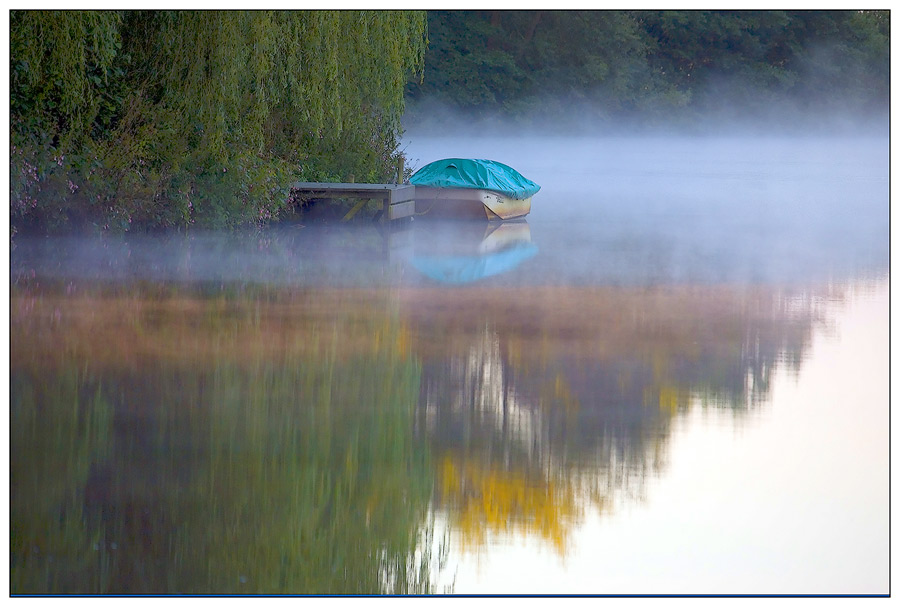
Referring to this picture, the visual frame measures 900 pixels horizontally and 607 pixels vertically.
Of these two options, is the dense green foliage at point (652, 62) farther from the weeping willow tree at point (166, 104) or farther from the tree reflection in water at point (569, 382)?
the tree reflection in water at point (569, 382)

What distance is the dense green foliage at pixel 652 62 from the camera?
39969 mm

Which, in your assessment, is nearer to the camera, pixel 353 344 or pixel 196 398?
pixel 196 398

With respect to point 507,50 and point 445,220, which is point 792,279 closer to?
point 445,220

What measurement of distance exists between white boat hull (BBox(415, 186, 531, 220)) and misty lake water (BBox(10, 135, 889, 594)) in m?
7.59

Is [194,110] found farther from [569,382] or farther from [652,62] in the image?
[652,62]

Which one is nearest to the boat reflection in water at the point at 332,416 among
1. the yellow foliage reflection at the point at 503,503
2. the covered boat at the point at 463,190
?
the yellow foliage reflection at the point at 503,503

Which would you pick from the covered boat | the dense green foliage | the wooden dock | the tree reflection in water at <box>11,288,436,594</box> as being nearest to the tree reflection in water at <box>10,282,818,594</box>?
the tree reflection in water at <box>11,288,436,594</box>

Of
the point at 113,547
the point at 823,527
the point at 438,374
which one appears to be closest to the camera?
the point at 113,547

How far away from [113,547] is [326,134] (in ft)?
44.8

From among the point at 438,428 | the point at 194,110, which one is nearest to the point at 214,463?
the point at 438,428

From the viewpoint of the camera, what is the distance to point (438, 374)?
657cm

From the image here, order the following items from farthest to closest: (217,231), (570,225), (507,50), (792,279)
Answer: (507,50) < (570,225) < (217,231) < (792,279)

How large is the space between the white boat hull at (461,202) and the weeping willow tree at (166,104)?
4225 mm

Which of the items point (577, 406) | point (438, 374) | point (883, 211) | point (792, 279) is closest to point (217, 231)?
point (792, 279)
